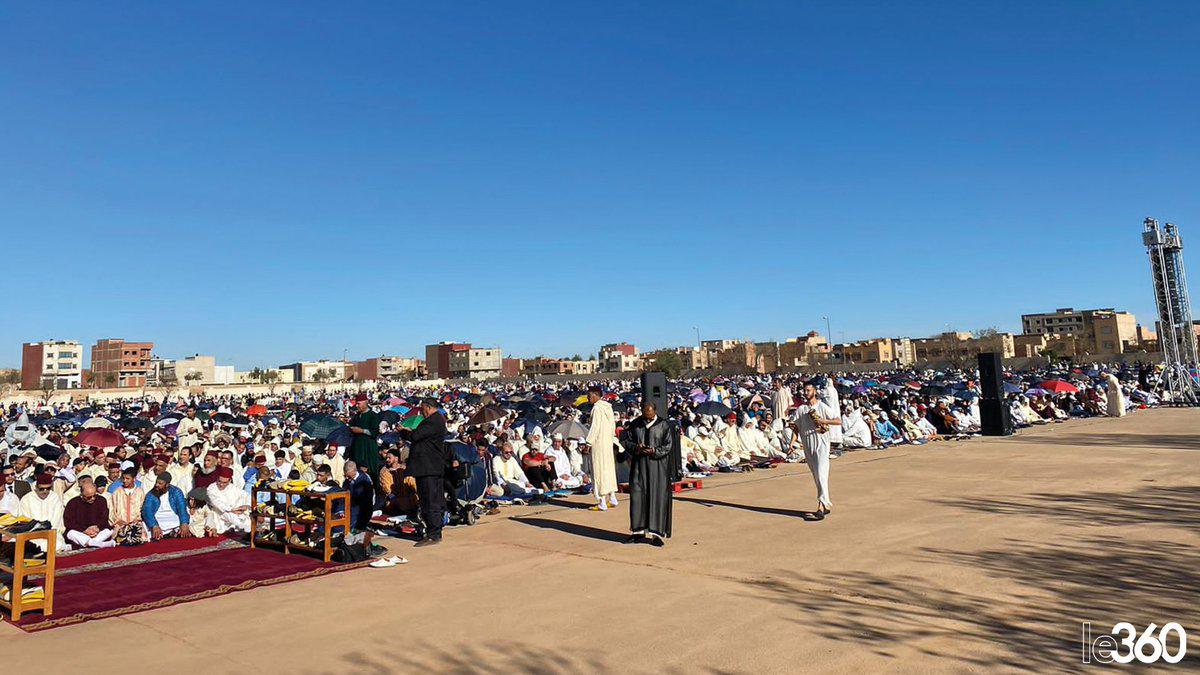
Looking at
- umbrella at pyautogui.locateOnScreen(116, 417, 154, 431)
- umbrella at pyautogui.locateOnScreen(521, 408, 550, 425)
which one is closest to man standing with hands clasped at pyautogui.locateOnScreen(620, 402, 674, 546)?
umbrella at pyautogui.locateOnScreen(521, 408, 550, 425)

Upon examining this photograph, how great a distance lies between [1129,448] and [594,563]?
11.7 m

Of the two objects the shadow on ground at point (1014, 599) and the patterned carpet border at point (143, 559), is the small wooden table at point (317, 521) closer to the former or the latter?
the patterned carpet border at point (143, 559)

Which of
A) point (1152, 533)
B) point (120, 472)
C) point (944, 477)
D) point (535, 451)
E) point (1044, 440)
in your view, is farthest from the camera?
point (1044, 440)

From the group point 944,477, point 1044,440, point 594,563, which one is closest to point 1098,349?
point 1044,440

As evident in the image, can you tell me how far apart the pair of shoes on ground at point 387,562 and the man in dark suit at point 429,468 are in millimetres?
828

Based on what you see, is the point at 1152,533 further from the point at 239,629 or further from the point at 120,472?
the point at 120,472

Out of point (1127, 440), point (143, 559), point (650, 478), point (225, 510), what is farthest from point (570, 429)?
point (1127, 440)

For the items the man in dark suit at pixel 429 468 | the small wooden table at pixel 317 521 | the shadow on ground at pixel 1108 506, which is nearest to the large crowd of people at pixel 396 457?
the man in dark suit at pixel 429 468

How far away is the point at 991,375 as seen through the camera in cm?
Answer: 1708

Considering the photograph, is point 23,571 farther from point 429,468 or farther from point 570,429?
point 570,429

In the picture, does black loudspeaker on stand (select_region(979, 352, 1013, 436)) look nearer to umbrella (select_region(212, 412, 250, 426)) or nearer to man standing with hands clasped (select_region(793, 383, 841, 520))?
man standing with hands clasped (select_region(793, 383, 841, 520))

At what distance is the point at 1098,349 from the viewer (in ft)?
311

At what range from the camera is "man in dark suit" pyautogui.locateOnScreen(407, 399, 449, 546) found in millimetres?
7414

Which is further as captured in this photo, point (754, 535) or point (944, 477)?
point (944, 477)
